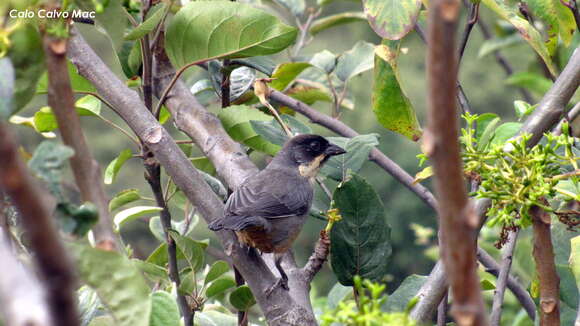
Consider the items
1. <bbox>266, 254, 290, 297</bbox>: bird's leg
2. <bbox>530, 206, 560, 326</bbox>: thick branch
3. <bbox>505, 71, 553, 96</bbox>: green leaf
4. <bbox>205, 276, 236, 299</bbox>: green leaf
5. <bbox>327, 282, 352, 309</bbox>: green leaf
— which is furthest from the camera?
<bbox>505, 71, 553, 96</bbox>: green leaf

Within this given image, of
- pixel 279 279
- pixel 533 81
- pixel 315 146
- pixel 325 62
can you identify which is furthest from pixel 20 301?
pixel 533 81

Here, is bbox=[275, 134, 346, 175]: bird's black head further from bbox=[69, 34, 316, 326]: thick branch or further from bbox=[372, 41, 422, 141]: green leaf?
bbox=[69, 34, 316, 326]: thick branch

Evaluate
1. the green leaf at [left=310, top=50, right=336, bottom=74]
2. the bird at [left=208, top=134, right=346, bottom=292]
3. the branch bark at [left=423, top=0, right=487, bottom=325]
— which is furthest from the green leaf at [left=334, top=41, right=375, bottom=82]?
the branch bark at [left=423, top=0, right=487, bottom=325]

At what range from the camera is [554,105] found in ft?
4.36

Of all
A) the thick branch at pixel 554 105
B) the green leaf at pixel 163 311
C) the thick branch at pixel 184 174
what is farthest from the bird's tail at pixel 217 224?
the thick branch at pixel 554 105

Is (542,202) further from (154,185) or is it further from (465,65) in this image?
(465,65)

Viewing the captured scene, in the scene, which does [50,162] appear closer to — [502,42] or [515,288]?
[515,288]

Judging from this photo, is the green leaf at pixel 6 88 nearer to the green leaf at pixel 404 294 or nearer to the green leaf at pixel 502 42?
the green leaf at pixel 404 294

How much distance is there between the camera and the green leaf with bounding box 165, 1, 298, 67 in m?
1.65

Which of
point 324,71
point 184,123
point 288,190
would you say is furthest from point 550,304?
point 288,190

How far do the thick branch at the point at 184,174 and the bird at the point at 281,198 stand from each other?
2.09ft

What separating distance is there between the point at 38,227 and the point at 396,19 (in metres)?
1.29

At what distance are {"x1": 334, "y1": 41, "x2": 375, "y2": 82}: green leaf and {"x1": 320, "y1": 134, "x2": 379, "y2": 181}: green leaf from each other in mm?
702

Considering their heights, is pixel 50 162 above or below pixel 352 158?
above
